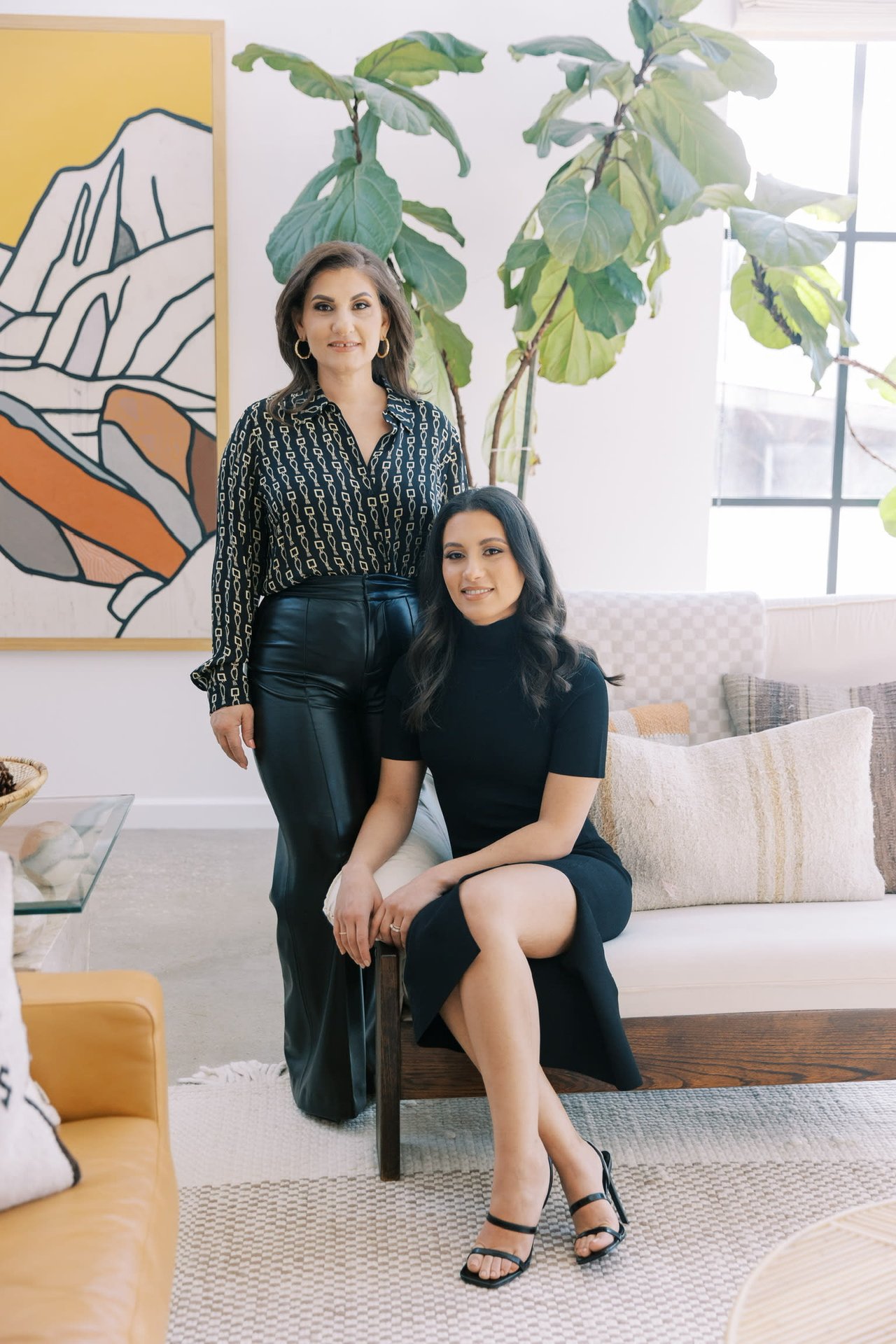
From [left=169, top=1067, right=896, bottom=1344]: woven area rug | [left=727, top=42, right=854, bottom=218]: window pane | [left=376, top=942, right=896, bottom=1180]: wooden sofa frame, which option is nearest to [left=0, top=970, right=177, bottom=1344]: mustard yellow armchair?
[left=169, top=1067, right=896, bottom=1344]: woven area rug

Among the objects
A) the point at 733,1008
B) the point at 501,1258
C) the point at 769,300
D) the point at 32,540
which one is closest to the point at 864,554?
the point at 769,300

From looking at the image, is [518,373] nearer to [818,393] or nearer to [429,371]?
[429,371]

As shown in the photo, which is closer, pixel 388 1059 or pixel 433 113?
pixel 388 1059

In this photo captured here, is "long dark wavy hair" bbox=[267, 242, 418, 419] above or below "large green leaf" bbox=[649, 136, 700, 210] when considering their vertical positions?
below

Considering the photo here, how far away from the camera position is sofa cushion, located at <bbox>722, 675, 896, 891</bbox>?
6.93ft

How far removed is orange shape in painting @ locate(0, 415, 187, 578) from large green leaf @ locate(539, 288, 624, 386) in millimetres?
1419

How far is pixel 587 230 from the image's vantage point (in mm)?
2674

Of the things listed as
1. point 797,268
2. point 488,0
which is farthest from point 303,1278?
point 488,0

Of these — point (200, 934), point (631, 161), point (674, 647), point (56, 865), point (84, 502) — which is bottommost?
point (200, 934)

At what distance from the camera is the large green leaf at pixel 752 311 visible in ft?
9.77

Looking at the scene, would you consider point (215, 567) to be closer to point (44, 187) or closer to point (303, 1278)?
point (303, 1278)

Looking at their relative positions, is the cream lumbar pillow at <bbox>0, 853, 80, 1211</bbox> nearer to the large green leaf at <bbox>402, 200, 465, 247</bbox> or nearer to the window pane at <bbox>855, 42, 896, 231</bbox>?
the large green leaf at <bbox>402, 200, 465, 247</bbox>

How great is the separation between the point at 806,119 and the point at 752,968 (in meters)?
3.29

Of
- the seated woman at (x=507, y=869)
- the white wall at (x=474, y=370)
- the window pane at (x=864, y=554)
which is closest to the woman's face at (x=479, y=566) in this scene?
the seated woman at (x=507, y=869)
